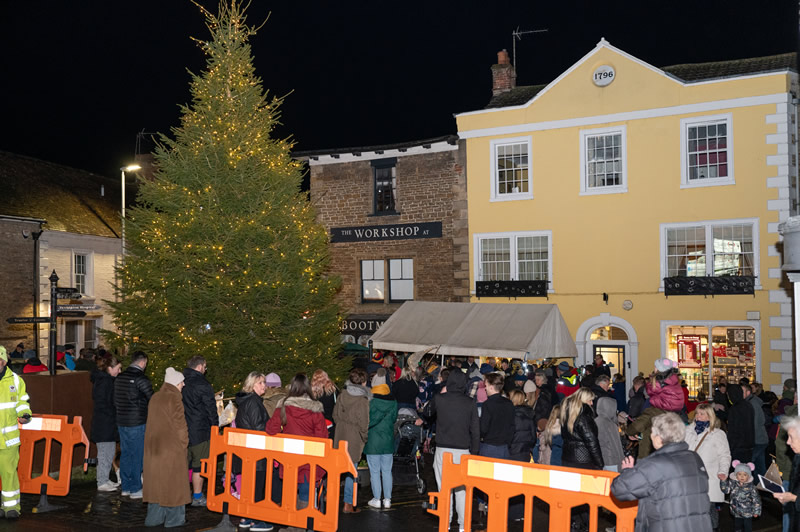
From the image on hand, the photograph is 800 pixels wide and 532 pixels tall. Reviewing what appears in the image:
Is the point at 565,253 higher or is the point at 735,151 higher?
the point at 735,151

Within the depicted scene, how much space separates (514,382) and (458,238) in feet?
32.9

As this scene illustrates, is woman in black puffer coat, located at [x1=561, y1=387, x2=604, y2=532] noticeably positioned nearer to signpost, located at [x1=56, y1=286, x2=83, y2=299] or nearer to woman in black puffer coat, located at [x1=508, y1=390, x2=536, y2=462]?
woman in black puffer coat, located at [x1=508, y1=390, x2=536, y2=462]

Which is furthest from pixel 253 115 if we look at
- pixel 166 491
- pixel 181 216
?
pixel 166 491

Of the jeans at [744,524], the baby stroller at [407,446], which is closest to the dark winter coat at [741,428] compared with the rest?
the jeans at [744,524]

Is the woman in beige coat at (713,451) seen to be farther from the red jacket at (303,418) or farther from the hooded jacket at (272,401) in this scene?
the hooded jacket at (272,401)

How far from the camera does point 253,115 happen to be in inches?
607

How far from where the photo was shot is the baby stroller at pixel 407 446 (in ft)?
40.9

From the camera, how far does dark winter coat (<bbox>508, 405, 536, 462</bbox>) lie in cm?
1014

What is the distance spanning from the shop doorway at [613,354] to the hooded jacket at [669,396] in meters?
11.9

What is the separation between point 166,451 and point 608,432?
5.54 metres

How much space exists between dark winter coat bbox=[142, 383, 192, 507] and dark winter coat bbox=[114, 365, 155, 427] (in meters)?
1.40

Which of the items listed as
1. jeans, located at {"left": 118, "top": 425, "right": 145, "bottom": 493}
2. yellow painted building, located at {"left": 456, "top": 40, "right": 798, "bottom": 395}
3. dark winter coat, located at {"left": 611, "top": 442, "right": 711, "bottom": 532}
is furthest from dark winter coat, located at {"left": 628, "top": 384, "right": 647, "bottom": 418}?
yellow painted building, located at {"left": 456, "top": 40, "right": 798, "bottom": 395}

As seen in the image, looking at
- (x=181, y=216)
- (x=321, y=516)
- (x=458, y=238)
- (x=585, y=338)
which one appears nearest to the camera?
(x=321, y=516)

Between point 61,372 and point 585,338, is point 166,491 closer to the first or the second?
point 61,372
